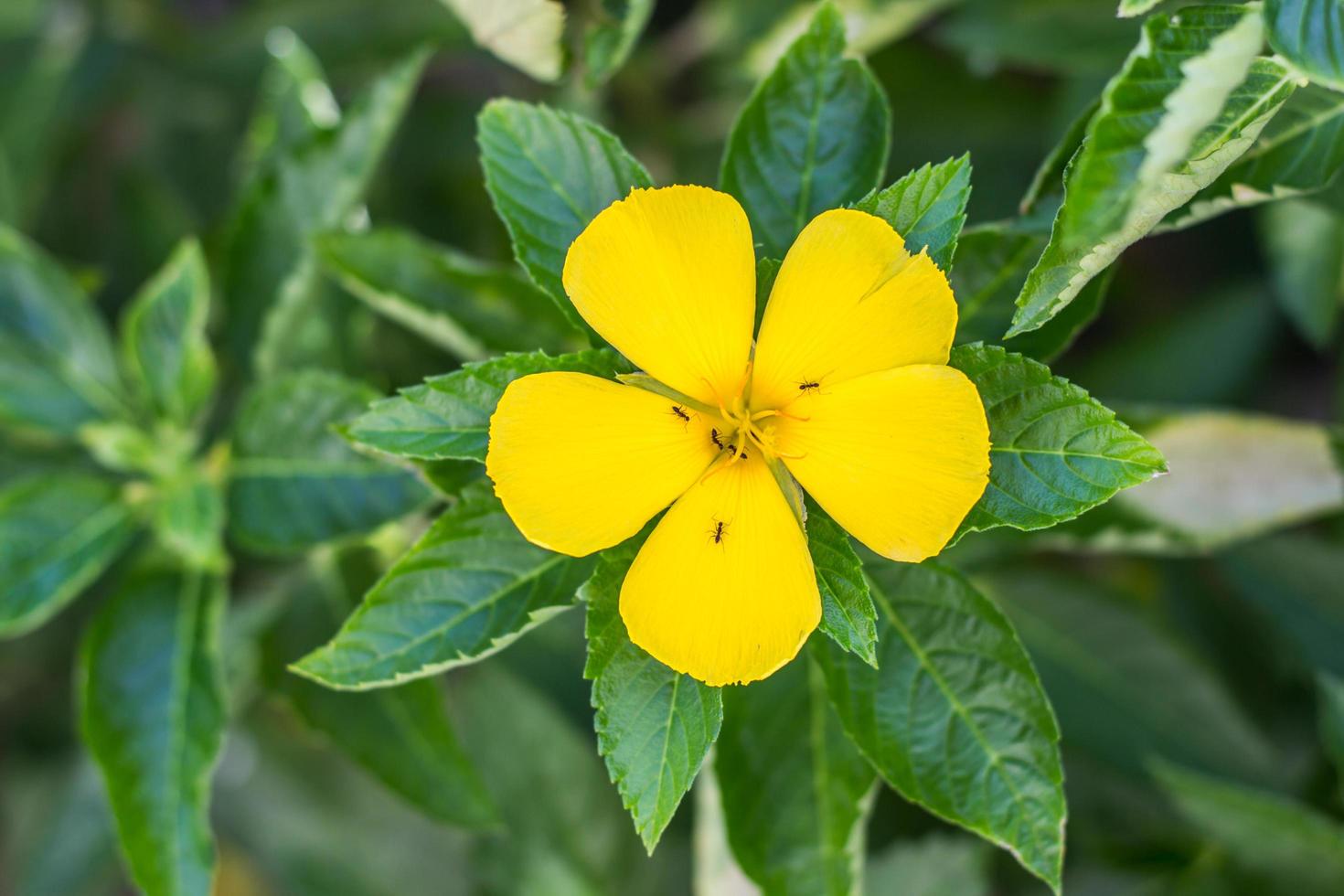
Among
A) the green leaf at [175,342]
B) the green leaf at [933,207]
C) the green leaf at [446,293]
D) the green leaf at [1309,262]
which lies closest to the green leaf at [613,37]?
the green leaf at [446,293]

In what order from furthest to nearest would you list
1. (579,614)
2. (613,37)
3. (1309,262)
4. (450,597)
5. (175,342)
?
(579,614) < (1309,262) < (175,342) < (613,37) < (450,597)

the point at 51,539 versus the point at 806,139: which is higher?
the point at 806,139

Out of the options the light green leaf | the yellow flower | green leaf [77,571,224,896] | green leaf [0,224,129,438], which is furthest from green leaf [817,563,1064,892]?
green leaf [0,224,129,438]

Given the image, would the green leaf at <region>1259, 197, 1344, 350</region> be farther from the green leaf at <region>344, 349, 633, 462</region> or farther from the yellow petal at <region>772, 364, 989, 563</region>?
the green leaf at <region>344, 349, 633, 462</region>

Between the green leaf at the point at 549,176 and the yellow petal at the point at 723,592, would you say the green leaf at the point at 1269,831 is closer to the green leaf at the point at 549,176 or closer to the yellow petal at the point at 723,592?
the yellow petal at the point at 723,592

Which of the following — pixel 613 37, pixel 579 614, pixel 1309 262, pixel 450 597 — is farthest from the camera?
pixel 579 614

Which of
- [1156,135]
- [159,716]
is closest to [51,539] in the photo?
[159,716]

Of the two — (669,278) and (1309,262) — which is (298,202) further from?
(1309,262)
